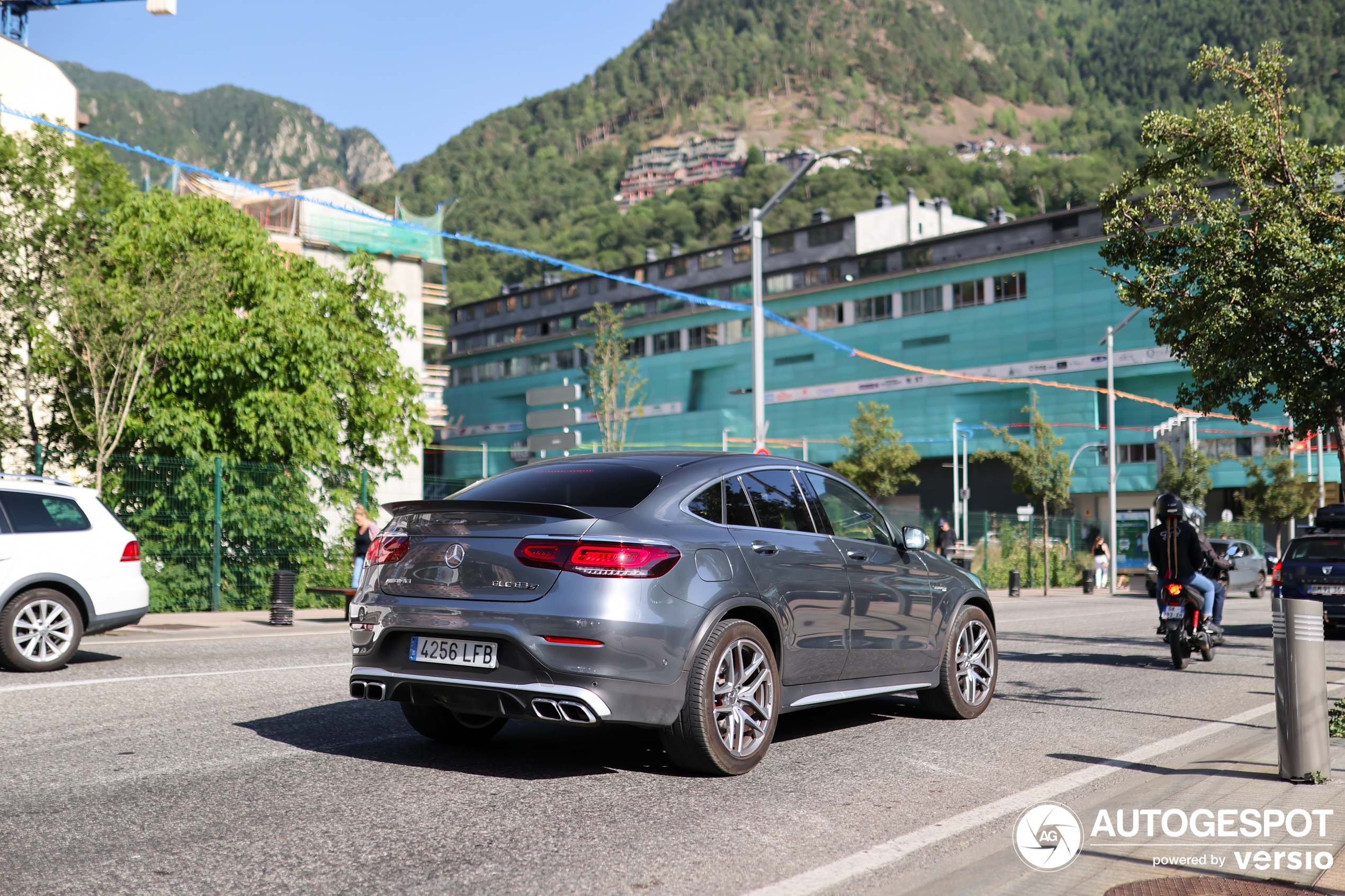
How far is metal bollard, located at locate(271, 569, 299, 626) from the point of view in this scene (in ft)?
55.2

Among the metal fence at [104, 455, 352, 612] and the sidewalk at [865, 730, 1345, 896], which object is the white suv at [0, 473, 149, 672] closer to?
the metal fence at [104, 455, 352, 612]

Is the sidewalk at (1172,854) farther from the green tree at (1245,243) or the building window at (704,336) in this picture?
the building window at (704,336)

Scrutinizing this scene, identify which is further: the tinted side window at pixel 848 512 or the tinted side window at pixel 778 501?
the tinted side window at pixel 848 512

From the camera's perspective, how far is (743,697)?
5.88 metres

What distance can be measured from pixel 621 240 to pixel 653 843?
164352 millimetres

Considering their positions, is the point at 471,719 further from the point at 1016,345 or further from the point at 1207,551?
the point at 1016,345

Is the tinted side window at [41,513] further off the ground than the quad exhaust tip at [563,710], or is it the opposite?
the tinted side window at [41,513]

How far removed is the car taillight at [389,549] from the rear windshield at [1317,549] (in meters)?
14.9

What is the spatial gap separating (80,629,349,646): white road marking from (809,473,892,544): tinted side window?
357 inches

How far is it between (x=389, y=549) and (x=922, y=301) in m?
75.8

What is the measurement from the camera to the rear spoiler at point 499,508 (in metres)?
5.58

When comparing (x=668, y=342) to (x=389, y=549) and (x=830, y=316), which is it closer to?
(x=830, y=316)

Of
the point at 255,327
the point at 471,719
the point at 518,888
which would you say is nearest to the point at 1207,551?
the point at 471,719

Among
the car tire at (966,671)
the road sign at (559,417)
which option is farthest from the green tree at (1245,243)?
the road sign at (559,417)
